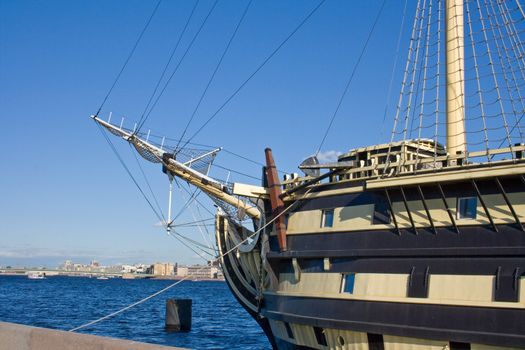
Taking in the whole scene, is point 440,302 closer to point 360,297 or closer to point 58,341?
point 360,297

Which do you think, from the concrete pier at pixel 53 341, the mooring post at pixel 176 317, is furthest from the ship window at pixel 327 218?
the mooring post at pixel 176 317

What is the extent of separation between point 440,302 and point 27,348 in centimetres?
868

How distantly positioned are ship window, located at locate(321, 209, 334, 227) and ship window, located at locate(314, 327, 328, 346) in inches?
110

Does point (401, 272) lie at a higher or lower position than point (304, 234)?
lower

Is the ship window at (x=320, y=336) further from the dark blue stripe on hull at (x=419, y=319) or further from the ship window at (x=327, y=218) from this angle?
the ship window at (x=327, y=218)

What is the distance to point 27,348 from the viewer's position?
1039 centimetres

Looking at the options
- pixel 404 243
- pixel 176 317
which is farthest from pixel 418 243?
pixel 176 317

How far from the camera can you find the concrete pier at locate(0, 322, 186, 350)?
345 inches

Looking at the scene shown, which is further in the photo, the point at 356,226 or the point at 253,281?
the point at 253,281

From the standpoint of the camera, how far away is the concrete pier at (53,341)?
8.75 m

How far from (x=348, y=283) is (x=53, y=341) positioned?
900 cm

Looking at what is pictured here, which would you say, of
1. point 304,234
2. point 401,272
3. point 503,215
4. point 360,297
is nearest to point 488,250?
point 503,215

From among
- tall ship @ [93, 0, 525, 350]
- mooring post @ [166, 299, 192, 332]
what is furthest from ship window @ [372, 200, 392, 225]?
mooring post @ [166, 299, 192, 332]

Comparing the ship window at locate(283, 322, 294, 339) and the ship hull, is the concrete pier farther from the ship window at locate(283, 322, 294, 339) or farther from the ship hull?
the ship window at locate(283, 322, 294, 339)
